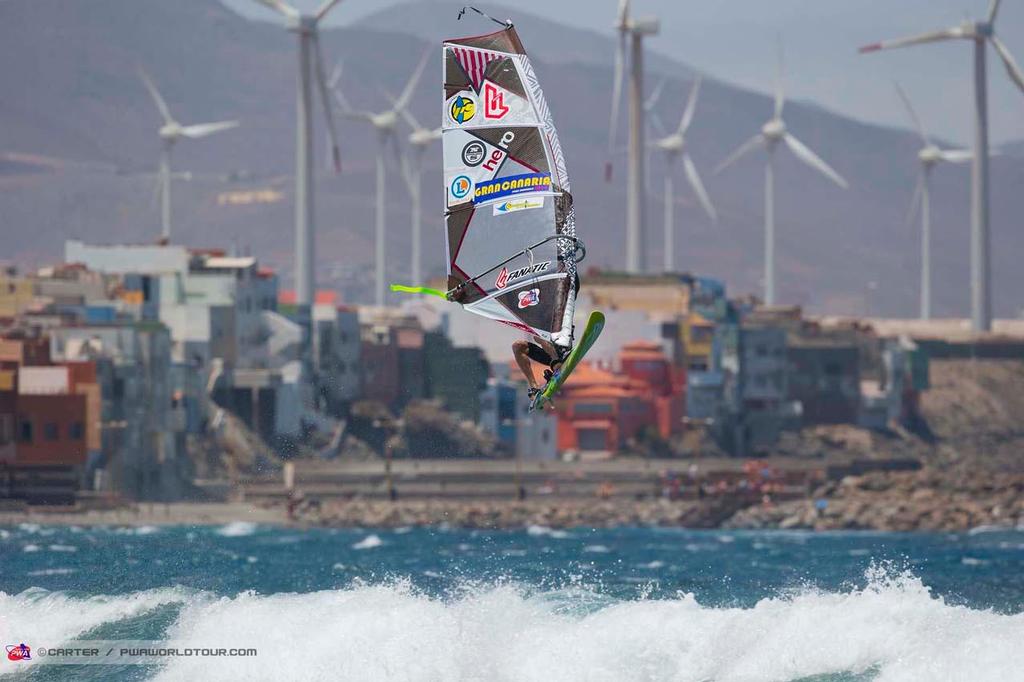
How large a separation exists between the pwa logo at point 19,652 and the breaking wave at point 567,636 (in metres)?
0.62

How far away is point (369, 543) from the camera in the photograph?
260 ft

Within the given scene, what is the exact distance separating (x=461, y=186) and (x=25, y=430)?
60093 millimetres

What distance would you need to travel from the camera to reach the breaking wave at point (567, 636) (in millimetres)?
33250

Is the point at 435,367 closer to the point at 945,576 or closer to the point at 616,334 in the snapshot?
the point at 616,334

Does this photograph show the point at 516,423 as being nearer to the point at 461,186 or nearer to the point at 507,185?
the point at 461,186

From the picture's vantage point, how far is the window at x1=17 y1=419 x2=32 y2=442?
290 feet

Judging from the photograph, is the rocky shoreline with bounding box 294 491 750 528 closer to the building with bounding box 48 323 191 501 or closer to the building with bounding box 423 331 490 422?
the building with bounding box 48 323 191 501

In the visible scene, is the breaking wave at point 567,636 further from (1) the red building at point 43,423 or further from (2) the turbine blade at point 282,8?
(2) the turbine blade at point 282,8

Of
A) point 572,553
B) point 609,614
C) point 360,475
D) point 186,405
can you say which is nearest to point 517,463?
point 360,475

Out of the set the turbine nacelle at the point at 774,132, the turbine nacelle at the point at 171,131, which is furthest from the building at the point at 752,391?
the turbine nacelle at the point at 171,131

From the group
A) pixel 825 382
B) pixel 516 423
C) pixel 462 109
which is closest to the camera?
pixel 462 109

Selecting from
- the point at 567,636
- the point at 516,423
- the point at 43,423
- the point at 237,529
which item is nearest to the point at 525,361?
the point at 567,636

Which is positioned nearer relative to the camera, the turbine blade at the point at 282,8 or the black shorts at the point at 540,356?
the black shorts at the point at 540,356

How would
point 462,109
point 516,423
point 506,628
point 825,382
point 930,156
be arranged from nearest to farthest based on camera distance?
1. point 462,109
2. point 506,628
3. point 516,423
4. point 825,382
5. point 930,156
